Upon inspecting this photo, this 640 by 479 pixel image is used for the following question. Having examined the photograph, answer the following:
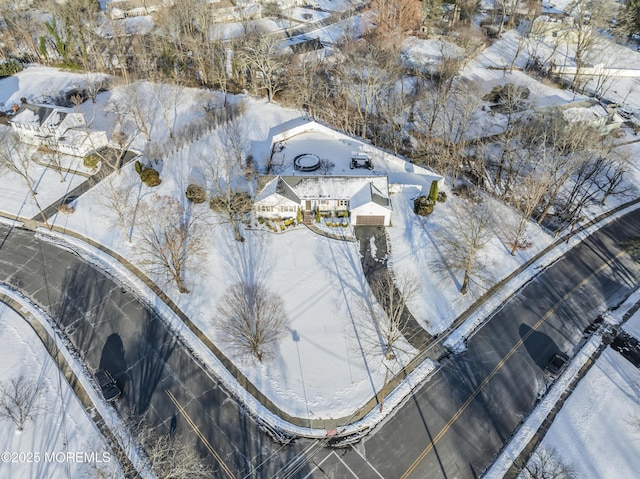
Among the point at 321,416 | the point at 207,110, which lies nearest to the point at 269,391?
the point at 321,416

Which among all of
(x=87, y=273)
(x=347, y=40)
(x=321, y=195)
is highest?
(x=347, y=40)

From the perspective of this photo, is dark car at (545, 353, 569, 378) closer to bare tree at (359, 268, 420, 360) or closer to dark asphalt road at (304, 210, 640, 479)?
dark asphalt road at (304, 210, 640, 479)

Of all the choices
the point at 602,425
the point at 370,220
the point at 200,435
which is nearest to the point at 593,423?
the point at 602,425

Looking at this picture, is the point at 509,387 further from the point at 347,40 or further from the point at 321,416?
the point at 347,40

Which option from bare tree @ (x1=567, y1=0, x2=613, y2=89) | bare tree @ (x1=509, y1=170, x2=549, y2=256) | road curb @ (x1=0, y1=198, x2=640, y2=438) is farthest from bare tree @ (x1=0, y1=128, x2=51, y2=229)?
bare tree @ (x1=567, y1=0, x2=613, y2=89)

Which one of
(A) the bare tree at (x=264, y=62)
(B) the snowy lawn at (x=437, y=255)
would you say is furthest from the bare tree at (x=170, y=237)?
(A) the bare tree at (x=264, y=62)
